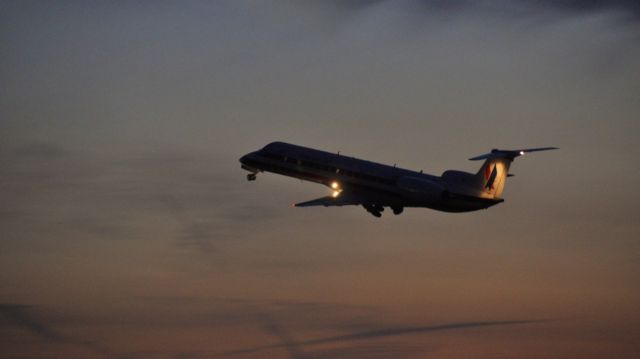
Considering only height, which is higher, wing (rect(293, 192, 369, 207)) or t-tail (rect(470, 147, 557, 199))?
t-tail (rect(470, 147, 557, 199))

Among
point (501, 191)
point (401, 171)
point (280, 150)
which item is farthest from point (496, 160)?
point (280, 150)

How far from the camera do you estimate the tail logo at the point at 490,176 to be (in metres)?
78.4

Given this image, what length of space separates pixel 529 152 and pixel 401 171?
33.8 ft

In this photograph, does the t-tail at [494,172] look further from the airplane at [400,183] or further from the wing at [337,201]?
the wing at [337,201]

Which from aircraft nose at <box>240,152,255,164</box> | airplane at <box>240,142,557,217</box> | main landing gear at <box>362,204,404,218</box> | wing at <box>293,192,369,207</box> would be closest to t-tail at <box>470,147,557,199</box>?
airplane at <box>240,142,557,217</box>

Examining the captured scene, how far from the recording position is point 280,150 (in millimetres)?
85938

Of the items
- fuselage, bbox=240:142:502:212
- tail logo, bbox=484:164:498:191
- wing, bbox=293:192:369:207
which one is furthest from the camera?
wing, bbox=293:192:369:207

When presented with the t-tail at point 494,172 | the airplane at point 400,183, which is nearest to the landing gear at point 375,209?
the airplane at point 400,183

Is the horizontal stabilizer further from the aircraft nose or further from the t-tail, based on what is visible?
the aircraft nose

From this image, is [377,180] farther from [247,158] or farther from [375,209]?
[247,158]

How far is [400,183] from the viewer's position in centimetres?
7812

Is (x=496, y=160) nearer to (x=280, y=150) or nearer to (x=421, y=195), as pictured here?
(x=421, y=195)

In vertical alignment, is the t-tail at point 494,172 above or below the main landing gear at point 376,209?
above

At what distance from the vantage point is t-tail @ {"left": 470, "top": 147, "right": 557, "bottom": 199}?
78250 mm
